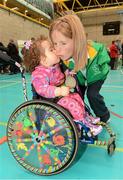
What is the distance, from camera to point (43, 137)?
1056mm

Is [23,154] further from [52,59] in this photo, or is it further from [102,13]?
[102,13]

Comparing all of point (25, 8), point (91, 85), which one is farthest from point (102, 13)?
point (91, 85)

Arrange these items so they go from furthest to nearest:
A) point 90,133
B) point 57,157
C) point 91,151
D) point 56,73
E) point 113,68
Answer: point 113,68
point 91,151
point 56,73
point 90,133
point 57,157

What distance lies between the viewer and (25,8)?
9.54m

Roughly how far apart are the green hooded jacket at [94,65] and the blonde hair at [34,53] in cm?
19

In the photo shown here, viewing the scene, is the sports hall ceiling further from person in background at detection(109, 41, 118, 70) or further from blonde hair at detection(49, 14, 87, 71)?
blonde hair at detection(49, 14, 87, 71)

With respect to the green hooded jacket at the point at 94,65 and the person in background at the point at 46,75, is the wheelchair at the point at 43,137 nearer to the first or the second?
the person in background at the point at 46,75

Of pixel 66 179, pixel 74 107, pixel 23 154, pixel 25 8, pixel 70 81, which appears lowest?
pixel 66 179

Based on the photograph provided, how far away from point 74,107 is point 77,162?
328mm

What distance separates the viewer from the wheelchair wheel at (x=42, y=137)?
999 mm

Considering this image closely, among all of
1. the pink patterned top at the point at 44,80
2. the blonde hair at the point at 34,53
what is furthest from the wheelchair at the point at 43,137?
the blonde hair at the point at 34,53

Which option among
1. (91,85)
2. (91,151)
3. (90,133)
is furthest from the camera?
(91,85)

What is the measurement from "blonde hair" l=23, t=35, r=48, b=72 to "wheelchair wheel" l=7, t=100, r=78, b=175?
267mm

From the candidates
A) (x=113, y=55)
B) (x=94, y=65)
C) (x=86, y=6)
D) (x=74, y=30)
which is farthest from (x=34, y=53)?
(x=86, y=6)
